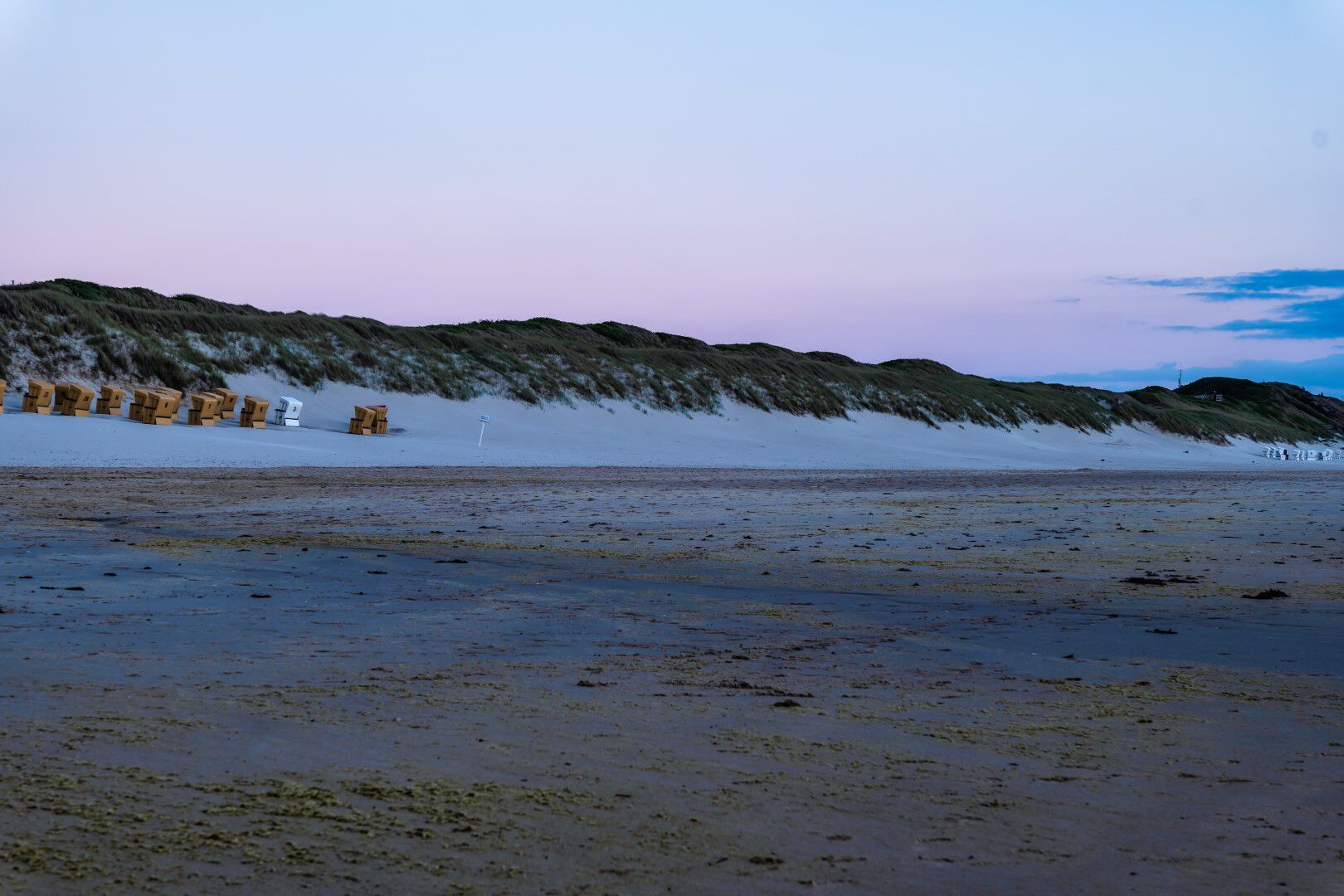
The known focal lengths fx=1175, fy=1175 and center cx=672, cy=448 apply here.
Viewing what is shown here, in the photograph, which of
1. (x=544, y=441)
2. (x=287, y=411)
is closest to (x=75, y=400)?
(x=287, y=411)

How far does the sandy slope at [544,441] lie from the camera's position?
21.7m

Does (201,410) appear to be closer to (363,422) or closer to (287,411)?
(287,411)

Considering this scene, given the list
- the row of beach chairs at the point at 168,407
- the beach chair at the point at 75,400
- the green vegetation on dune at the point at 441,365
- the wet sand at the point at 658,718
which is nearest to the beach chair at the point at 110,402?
the row of beach chairs at the point at 168,407

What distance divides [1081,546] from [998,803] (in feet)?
26.0

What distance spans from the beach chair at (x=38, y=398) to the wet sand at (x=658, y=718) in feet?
57.9

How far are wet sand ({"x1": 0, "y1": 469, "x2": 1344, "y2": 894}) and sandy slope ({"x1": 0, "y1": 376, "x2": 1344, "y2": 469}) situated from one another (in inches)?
504

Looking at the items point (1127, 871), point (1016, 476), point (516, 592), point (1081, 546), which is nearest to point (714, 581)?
point (516, 592)

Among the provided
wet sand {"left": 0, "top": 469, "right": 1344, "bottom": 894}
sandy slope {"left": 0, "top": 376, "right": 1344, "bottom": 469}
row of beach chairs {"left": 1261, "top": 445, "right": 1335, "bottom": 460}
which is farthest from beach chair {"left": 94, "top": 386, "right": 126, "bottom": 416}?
row of beach chairs {"left": 1261, "top": 445, "right": 1335, "bottom": 460}

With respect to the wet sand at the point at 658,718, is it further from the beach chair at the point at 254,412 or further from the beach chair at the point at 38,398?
the beach chair at the point at 254,412

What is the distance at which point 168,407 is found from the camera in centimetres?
2564

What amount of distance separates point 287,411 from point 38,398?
18.2ft

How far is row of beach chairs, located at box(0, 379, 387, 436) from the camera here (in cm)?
2548

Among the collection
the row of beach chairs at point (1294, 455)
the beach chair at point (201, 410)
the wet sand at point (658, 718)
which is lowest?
the wet sand at point (658, 718)

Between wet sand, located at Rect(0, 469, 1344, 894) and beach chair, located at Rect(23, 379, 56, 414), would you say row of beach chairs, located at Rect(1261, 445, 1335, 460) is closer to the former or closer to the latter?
beach chair, located at Rect(23, 379, 56, 414)
